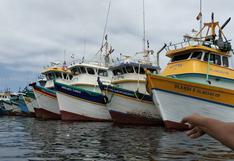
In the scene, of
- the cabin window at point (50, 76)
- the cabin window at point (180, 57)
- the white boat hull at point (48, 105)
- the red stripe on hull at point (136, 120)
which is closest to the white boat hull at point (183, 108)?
the cabin window at point (180, 57)

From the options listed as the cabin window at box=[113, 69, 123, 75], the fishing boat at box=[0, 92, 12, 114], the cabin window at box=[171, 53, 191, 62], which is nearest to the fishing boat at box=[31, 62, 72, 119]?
the cabin window at box=[113, 69, 123, 75]

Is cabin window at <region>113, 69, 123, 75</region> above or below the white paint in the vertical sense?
above

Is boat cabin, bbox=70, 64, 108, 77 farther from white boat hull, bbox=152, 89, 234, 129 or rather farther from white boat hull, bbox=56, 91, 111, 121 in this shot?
white boat hull, bbox=152, 89, 234, 129

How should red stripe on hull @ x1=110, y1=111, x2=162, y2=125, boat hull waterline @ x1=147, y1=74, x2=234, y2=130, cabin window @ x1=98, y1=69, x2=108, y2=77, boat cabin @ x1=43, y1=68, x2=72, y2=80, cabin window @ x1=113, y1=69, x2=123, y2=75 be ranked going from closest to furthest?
boat hull waterline @ x1=147, y1=74, x2=234, y2=130 < red stripe on hull @ x1=110, y1=111, x2=162, y2=125 < cabin window @ x1=113, y1=69, x2=123, y2=75 < cabin window @ x1=98, y1=69, x2=108, y2=77 < boat cabin @ x1=43, y1=68, x2=72, y2=80

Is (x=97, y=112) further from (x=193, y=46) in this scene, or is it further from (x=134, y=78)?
(x=193, y=46)

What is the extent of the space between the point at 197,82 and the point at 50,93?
18.7 m

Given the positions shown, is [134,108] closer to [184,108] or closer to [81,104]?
[81,104]

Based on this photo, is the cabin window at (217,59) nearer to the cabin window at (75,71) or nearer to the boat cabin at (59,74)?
the cabin window at (75,71)

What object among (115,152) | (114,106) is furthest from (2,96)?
(115,152)

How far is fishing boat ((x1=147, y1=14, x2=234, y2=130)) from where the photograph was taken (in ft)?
56.0

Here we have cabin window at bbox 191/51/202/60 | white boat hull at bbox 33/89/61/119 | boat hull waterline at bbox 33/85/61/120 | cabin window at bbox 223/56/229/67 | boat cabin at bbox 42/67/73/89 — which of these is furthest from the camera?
boat cabin at bbox 42/67/73/89


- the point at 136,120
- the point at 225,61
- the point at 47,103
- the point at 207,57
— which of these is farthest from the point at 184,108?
the point at 47,103

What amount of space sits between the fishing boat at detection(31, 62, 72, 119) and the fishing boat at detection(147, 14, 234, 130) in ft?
50.6

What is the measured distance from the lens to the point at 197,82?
61.2 feet
